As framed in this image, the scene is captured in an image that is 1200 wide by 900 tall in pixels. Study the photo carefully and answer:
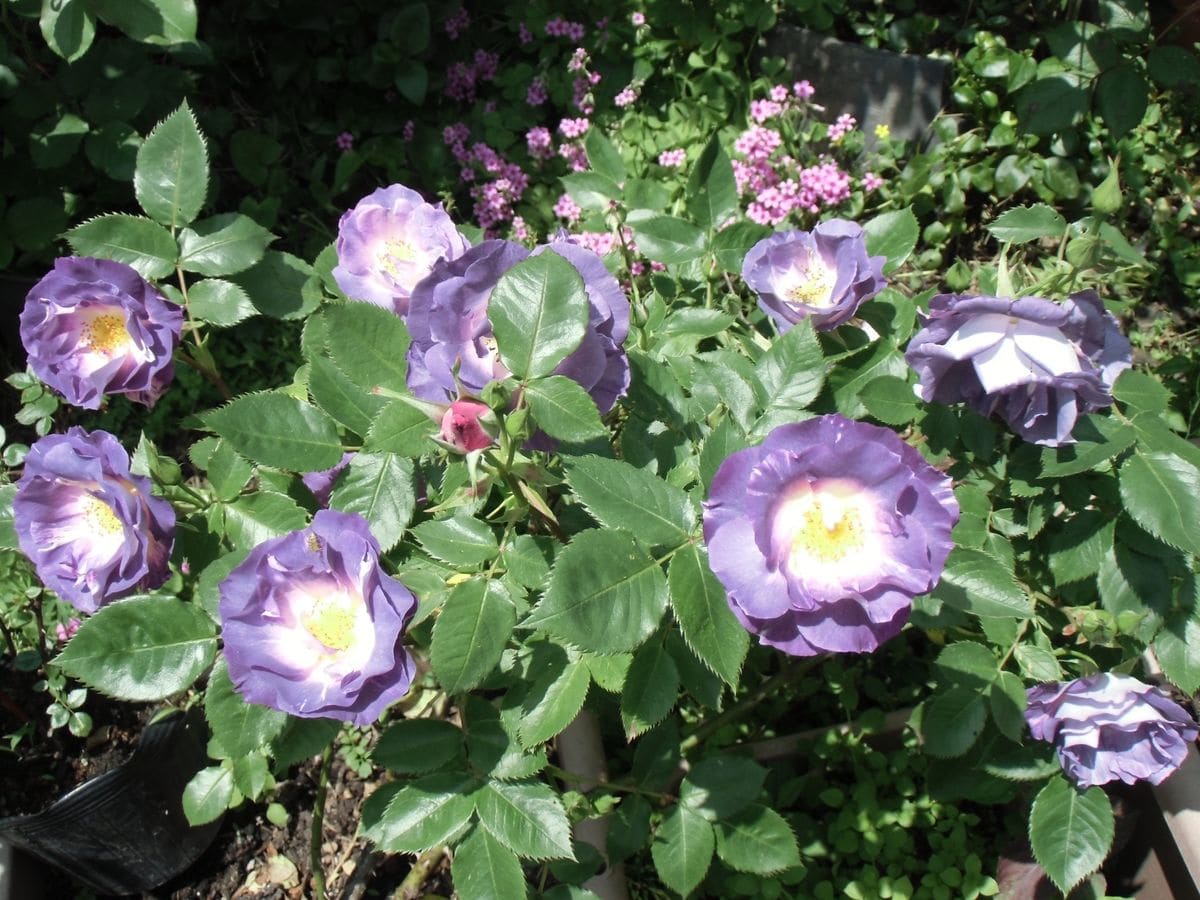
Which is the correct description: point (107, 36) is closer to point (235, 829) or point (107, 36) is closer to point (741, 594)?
point (235, 829)

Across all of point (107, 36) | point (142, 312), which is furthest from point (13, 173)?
point (142, 312)

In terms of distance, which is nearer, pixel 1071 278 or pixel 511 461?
pixel 511 461

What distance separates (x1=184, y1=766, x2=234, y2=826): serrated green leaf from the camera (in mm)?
1471

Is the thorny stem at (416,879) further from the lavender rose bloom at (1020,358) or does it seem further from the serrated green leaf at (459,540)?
the lavender rose bloom at (1020,358)

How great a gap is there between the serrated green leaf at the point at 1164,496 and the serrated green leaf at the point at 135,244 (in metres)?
1.26

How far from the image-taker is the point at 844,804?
189 centimetres

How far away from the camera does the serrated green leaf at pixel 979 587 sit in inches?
39.2

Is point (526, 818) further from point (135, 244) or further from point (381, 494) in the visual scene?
point (135, 244)

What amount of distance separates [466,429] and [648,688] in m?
0.37

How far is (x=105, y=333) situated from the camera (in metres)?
1.25

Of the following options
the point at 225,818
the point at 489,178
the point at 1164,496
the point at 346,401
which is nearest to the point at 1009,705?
the point at 1164,496

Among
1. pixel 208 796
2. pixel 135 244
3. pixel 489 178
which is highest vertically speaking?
pixel 135 244

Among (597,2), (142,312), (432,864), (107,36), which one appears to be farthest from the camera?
(597,2)

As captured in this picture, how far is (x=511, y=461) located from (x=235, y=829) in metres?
1.49
